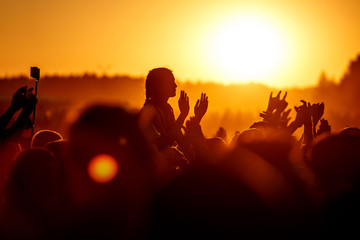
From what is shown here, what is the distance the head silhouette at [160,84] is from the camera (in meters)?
5.99

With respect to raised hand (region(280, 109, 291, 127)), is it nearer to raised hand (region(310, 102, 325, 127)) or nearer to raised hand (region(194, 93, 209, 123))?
raised hand (region(310, 102, 325, 127))

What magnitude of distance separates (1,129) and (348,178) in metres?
3.15

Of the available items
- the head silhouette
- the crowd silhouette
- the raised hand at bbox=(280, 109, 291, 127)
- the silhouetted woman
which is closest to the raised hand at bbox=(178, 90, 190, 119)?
the silhouetted woman

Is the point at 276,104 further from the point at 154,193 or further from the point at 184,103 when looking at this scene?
the point at 154,193

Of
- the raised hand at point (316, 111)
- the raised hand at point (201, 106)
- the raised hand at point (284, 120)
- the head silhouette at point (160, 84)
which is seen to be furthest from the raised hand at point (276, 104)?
the head silhouette at point (160, 84)

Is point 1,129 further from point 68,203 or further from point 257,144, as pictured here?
point 257,144

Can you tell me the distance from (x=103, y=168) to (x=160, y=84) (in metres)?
2.85

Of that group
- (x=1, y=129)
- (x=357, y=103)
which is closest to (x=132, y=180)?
(x=1, y=129)

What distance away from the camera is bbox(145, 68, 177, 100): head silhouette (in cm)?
599

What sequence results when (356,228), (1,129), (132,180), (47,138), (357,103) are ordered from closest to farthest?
(132,180) → (356,228) → (1,129) → (47,138) → (357,103)

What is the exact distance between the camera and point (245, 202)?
10.8 ft

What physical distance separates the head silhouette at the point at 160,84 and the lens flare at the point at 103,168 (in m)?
2.79

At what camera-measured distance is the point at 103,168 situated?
3.26 metres

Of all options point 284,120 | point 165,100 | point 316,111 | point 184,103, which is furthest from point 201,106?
point 316,111
